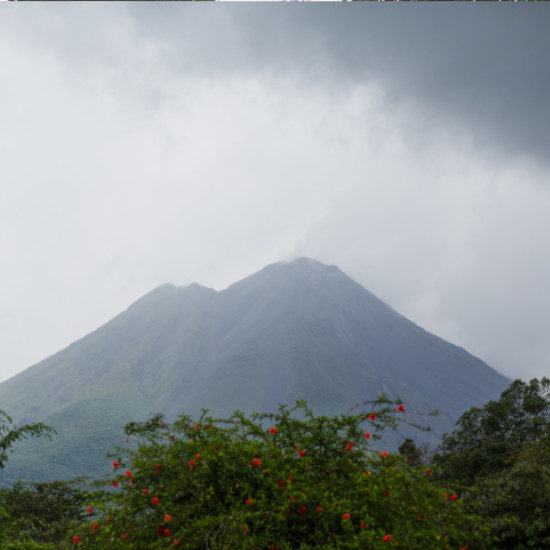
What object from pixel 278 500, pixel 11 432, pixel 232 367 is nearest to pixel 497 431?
pixel 278 500

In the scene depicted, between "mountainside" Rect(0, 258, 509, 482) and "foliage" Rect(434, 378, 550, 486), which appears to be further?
"mountainside" Rect(0, 258, 509, 482)

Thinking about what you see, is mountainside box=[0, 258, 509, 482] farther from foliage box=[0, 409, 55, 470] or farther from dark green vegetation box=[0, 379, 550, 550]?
dark green vegetation box=[0, 379, 550, 550]

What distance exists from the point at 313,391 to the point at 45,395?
253ft

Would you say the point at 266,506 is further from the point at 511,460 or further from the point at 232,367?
the point at 232,367

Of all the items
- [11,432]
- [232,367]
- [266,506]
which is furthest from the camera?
[232,367]

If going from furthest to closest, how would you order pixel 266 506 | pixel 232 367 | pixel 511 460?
pixel 232 367 < pixel 511 460 < pixel 266 506

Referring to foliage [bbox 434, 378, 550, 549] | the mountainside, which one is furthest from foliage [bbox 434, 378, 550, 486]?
the mountainside

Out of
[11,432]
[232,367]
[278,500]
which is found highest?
[11,432]

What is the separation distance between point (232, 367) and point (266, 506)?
119343 millimetres

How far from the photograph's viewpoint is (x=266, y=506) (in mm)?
3881

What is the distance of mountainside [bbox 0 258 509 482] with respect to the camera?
94.9 m

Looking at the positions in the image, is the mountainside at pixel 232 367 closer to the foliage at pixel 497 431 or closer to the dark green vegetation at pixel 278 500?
the foliage at pixel 497 431

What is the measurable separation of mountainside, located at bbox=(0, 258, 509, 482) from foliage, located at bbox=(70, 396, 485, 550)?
272 feet

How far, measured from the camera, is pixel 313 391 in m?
111
